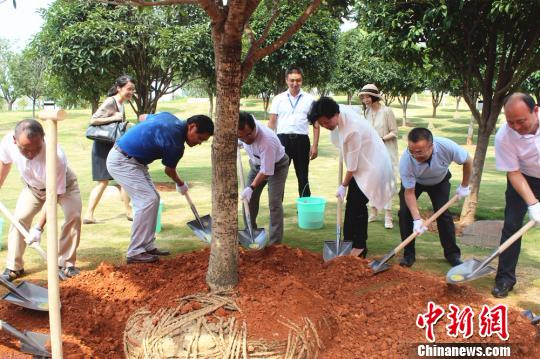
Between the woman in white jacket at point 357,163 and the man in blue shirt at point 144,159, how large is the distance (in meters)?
1.12

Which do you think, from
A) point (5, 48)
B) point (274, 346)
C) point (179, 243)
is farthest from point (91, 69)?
point (5, 48)

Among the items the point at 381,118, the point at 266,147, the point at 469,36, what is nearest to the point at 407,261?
the point at 266,147

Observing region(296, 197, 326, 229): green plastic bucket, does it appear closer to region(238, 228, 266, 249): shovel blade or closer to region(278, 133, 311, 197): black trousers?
→ region(278, 133, 311, 197): black trousers

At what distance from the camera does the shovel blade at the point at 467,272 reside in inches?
138

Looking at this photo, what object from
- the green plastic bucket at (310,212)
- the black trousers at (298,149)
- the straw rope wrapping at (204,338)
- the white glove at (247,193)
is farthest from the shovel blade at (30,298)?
the black trousers at (298,149)

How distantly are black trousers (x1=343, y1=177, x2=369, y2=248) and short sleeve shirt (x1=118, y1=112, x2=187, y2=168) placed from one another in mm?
1759

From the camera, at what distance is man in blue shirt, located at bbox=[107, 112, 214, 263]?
13.4 ft

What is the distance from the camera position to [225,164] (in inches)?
128

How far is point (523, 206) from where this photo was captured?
389cm

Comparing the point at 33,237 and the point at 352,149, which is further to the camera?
the point at 352,149

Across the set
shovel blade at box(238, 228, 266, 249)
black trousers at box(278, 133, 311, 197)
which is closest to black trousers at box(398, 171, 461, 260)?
shovel blade at box(238, 228, 266, 249)

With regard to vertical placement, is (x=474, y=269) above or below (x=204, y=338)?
above

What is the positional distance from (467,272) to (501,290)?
510mm

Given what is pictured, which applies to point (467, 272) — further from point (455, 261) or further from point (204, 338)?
point (204, 338)
